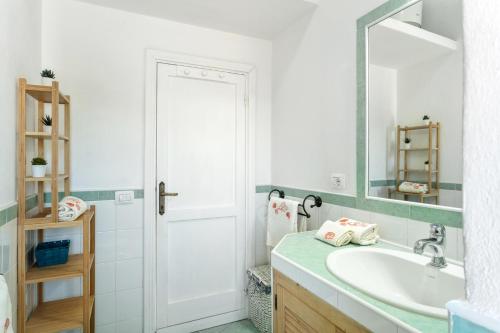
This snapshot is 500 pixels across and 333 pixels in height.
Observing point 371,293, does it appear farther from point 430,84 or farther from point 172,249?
point 172,249

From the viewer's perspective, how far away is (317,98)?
1896 millimetres

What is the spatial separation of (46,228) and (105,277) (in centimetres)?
59

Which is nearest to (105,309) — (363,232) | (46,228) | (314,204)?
(46,228)

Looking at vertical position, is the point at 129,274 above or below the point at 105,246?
below

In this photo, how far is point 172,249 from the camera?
83.0 inches

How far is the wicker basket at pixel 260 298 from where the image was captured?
6.55ft

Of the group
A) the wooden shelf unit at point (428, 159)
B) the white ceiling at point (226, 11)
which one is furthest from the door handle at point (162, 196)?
the wooden shelf unit at point (428, 159)

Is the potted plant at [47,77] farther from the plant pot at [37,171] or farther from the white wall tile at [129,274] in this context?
the white wall tile at [129,274]

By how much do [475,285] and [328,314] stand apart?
76cm

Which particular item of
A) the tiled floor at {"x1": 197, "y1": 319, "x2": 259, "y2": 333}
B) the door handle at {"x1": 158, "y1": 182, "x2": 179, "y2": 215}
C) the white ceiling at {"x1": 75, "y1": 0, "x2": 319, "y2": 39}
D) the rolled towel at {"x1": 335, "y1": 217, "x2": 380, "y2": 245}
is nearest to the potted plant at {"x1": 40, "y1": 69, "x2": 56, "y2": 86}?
the white ceiling at {"x1": 75, "y1": 0, "x2": 319, "y2": 39}

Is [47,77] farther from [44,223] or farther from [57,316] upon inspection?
[57,316]

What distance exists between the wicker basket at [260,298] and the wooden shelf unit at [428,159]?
1145 mm

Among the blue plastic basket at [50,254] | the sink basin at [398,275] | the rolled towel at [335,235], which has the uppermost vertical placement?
the rolled towel at [335,235]

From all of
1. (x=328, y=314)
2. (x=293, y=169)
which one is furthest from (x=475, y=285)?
(x=293, y=169)
